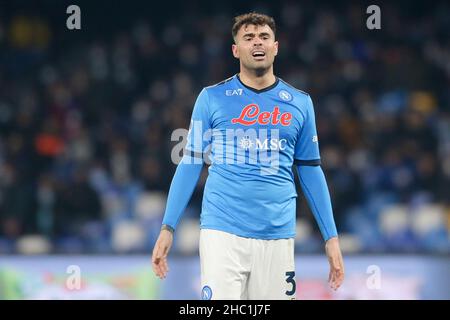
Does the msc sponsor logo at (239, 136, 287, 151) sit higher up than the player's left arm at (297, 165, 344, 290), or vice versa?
the msc sponsor logo at (239, 136, 287, 151)

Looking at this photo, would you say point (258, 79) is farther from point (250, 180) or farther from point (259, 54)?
point (250, 180)

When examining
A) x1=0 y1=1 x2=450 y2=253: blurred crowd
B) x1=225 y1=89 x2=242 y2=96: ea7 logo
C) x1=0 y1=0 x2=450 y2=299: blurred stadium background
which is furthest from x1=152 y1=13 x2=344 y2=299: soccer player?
x1=0 y1=1 x2=450 y2=253: blurred crowd

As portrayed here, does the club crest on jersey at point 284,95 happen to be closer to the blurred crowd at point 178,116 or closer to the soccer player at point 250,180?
the soccer player at point 250,180

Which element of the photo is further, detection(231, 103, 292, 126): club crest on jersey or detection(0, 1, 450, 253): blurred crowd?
detection(0, 1, 450, 253): blurred crowd

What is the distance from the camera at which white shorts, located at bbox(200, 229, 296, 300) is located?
569cm

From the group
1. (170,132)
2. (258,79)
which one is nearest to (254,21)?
(258,79)

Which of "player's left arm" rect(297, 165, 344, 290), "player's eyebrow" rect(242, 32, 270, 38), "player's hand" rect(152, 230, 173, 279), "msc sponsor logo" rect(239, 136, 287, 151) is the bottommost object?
"player's hand" rect(152, 230, 173, 279)

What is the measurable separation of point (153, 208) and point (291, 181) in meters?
5.96

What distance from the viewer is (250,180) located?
5812 millimetres

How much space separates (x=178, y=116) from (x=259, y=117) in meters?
7.53

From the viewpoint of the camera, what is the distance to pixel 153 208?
11805 mm

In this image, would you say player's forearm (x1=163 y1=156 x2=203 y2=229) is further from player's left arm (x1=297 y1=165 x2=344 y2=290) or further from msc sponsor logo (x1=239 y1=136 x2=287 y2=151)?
player's left arm (x1=297 y1=165 x2=344 y2=290)

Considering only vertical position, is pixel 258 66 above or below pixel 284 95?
above
